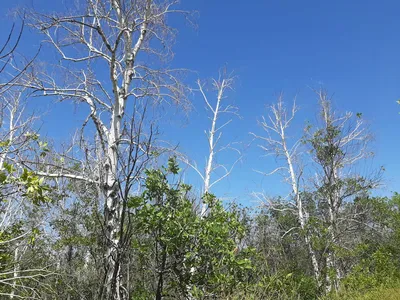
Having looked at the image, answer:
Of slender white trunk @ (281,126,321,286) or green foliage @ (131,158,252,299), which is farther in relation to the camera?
slender white trunk @ (281,126,321,286)

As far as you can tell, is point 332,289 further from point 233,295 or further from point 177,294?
point 177,294

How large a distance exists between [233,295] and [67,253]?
8.60 meters

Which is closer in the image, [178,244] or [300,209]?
[178,244]

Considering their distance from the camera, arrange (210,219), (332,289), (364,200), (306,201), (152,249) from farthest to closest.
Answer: (306,201), (364,200), (332,289), (210,219), (152,249)

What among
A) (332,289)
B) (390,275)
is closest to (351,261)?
(390,275)

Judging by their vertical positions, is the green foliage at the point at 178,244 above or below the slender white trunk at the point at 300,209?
below

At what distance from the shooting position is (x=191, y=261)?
4336 mm

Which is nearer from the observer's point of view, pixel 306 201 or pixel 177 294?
pixel 177 294

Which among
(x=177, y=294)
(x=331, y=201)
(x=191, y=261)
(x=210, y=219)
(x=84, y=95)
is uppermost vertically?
(x=331, y=201)

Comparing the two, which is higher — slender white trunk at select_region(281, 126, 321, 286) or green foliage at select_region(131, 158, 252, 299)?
slender white trunk at select_region(281, 126, 321, 286)

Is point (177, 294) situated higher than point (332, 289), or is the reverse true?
point (332, 289)

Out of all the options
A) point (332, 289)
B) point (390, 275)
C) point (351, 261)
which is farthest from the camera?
point (351, 261)

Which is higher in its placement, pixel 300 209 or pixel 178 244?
pixel 300 209

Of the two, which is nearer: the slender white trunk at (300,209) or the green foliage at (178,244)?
the green foliage at (178,244)
